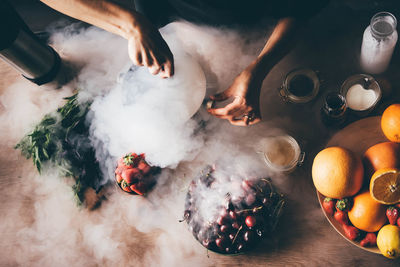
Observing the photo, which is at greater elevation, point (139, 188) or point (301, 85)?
point (301, 85)

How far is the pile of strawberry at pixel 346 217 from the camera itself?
3.40 feet

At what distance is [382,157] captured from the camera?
1.02m

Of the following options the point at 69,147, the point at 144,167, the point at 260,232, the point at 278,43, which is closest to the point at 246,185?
the point at 260,232

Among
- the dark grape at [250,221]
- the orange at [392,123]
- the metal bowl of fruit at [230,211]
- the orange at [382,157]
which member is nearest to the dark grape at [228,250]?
the metal bowl of fruit at [230,211]

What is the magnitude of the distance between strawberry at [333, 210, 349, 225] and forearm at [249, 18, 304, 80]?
1.69 feet

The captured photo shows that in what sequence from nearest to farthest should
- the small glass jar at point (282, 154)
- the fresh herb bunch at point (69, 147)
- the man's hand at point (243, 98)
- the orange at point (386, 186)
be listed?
the orange at point (386, 186) → the man's hand at point (243, 98) → the small glass jar at point (282, 154) → the fresh herb bunch at point (69, 147)

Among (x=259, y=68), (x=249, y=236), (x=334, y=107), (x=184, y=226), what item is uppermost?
(x=259, y=68)

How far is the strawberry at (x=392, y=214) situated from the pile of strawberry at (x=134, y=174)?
31.9 inches

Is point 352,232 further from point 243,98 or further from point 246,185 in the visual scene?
point 243,98

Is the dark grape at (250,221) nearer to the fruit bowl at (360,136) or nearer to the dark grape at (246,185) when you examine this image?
the dark grape at (246,185)

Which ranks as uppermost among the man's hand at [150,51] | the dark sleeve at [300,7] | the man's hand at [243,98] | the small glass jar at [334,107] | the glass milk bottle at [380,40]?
the dark sleeve at [300,7]

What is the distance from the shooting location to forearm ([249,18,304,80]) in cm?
106

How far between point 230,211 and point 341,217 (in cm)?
36

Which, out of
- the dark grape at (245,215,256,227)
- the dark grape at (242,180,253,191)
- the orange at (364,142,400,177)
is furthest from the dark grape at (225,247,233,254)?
the orange at (364,142,400,177)
